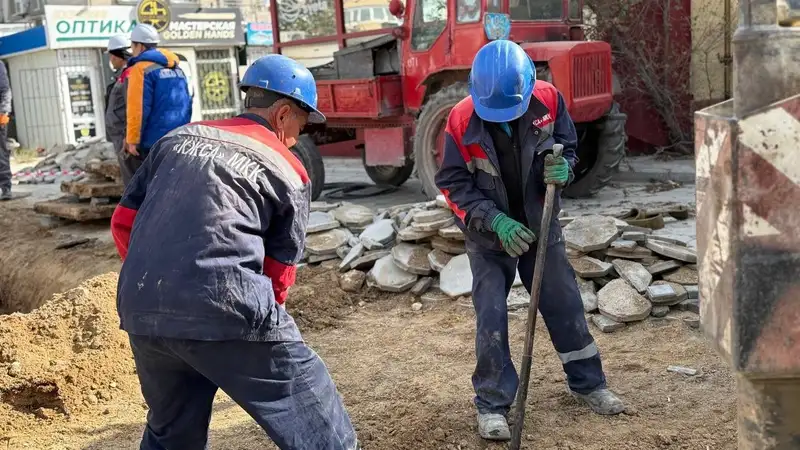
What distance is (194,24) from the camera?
20203 mm

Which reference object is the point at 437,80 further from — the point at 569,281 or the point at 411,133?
the point at 569,281

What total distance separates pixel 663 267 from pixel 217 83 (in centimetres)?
1730

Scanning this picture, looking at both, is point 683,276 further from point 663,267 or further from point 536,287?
point 536,287

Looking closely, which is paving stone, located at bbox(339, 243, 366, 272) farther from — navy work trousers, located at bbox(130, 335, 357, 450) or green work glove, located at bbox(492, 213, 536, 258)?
navy work trousers, located at bbox(130, 335, 357, 450)

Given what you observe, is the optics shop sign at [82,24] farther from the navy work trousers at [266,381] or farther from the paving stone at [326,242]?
the navy work trousers at [266,381]

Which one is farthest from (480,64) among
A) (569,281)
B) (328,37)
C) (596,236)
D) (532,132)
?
(328,37)

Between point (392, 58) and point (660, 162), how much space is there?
3.93 metres

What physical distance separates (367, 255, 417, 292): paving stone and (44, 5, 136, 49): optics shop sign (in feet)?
48.8

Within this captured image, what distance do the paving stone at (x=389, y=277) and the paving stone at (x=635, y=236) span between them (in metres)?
1.56

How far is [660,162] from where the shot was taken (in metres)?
10.8

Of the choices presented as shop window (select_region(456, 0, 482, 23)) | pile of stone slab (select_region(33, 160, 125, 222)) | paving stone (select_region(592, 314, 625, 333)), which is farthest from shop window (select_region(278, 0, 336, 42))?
paving stone (select_region(592, 314, 625, 333))

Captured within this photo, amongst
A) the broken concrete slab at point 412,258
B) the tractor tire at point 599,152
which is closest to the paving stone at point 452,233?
the broken concrete slab at point 412,258

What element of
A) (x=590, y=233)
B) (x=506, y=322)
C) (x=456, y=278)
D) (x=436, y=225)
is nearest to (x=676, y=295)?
(x=590, y=233)

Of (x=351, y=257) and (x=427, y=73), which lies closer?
(x=351, y=257)
